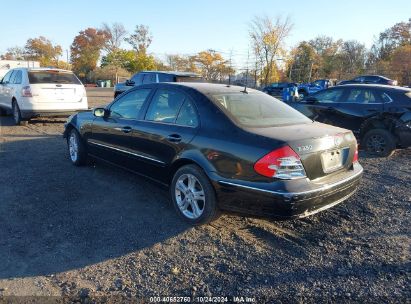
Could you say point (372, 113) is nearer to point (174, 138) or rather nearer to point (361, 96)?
point (361, 96)

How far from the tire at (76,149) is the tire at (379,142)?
5534 millimetres

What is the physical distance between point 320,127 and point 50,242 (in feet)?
9.81

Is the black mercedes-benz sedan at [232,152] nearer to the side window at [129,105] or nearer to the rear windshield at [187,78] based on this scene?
the side window at [129,105]

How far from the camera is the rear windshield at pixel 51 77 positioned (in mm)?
10102

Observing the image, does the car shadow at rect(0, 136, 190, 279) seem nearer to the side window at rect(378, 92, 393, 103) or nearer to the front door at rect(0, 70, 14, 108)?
the side window at rect(378, 92, 393, 103)

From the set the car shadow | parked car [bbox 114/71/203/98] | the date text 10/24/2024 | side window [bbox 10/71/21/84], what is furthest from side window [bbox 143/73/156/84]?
the date text 10/24/2024

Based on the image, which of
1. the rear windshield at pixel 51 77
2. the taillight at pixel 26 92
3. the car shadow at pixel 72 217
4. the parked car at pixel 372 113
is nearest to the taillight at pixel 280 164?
the car shadow at pixel 72 217

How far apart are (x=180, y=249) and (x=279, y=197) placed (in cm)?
105

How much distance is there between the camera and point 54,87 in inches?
399

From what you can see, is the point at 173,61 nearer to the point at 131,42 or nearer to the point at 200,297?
the point at 131,42

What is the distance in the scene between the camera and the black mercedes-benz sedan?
3328 millimetres

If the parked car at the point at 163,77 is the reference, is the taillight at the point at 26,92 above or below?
below

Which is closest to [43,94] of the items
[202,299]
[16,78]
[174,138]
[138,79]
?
[16,78]

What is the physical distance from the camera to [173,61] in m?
73.1
